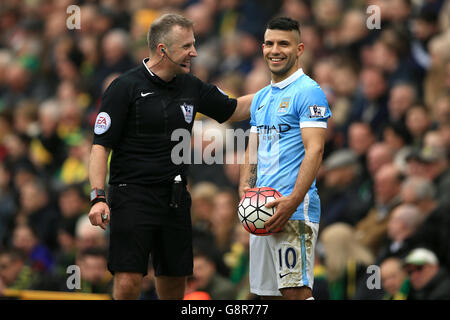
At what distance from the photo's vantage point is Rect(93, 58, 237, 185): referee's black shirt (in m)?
6.24

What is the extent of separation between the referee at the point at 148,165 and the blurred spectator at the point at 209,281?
75.0 inches

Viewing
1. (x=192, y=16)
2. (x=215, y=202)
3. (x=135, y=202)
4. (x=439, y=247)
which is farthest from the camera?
(x=192, y=16)

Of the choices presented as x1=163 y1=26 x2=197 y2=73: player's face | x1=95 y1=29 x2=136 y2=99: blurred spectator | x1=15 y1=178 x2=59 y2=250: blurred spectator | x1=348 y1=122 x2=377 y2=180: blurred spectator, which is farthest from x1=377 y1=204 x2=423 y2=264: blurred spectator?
x1=95 y1=29 x2=136 y2=99: blurred spectator

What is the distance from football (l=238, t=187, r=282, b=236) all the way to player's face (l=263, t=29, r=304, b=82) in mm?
873

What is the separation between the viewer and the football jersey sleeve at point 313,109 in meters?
5.70

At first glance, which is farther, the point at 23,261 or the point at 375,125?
the point at 23,261

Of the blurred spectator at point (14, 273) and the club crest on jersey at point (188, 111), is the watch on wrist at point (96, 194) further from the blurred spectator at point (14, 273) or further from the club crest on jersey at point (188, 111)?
the blurred spectator at point (14, 273)

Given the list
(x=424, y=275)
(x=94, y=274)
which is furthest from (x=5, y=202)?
(x=424, y=275)

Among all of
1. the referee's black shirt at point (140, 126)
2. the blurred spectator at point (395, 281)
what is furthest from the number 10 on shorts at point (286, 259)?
the blurred spectator at point (395, 281)

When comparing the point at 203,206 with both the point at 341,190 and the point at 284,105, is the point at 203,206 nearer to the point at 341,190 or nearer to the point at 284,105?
the point at 341,190

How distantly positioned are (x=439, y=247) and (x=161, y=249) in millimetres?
3017
